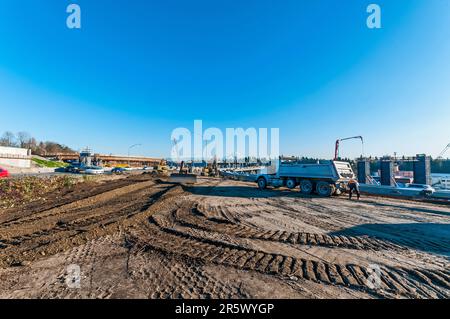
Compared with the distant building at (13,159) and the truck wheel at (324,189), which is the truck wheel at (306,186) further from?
the distant building at (13,159)

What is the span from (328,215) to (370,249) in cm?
360

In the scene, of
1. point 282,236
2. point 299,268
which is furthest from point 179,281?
point 282,236

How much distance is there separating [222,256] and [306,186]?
11.9 m

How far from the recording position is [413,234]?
234 inches

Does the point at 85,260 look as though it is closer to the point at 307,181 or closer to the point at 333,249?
the point at 333,249

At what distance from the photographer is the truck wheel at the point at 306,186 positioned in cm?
1441

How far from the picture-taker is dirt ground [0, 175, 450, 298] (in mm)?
3217

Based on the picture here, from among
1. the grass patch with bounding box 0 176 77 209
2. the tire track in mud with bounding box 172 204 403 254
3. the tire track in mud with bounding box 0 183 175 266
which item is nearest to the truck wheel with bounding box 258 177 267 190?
the tire track in mud with bounding box 172 204 403 254

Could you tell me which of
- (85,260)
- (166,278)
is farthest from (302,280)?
(85,260)

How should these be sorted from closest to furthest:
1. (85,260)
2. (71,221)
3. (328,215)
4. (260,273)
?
(260,273) → (85,260) → (71,221) → (328,215)

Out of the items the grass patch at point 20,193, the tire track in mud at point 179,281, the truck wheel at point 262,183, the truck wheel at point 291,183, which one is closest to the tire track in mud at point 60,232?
the tire track in mud at point 179,281

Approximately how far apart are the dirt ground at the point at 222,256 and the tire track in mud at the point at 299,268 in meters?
0.02

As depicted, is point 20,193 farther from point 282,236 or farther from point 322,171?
point 322,171
